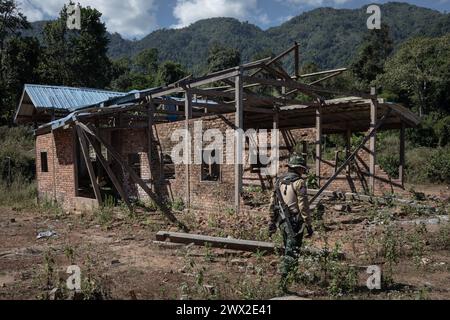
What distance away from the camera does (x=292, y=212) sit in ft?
18.1

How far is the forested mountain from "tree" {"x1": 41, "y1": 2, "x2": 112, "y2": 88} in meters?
71.9

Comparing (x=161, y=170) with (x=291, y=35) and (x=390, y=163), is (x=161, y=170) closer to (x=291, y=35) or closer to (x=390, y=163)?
(x=390, y=163)

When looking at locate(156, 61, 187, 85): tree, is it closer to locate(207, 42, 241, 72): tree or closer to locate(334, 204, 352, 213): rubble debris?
locate(207, 42, 241, 72): tree

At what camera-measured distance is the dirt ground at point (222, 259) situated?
207 inches

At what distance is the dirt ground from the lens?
17.3 ft

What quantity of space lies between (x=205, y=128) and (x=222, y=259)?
184 inches

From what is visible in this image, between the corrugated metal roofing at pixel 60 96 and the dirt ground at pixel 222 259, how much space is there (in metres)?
7.73

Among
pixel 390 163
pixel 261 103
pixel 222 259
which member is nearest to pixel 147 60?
pixel 390 163

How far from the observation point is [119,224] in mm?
10203

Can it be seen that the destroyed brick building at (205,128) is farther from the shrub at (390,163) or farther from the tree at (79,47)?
the tree at (79,47)

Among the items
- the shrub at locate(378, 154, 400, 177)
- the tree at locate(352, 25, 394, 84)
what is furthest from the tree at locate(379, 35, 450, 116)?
the shrub at locate(378, 154, 400, 177)
